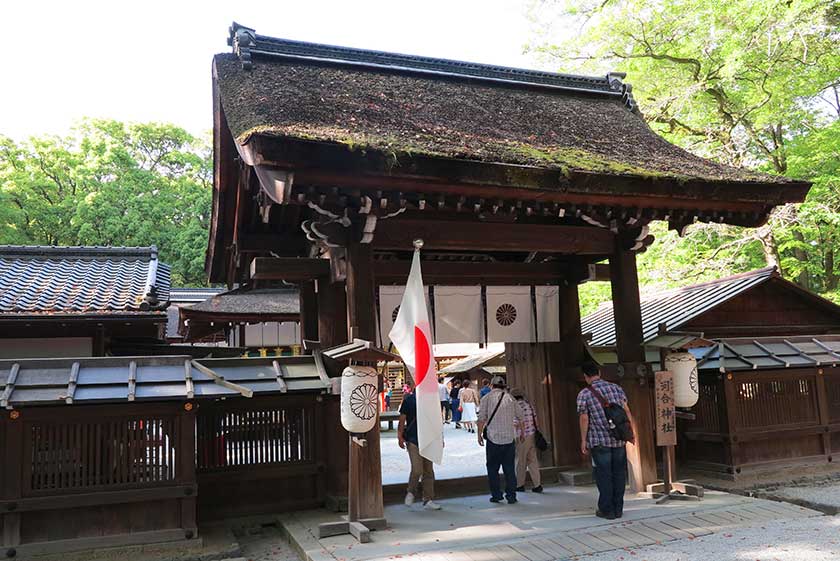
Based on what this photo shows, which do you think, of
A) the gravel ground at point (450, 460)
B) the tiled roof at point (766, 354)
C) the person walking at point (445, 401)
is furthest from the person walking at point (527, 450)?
the person walking at point (445, 401)

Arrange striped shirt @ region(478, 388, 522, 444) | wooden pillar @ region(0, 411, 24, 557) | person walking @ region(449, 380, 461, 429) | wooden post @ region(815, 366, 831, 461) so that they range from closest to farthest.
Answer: wooden pillar @ region(0, 411, 24, 557) → striped shirt @ region(478, 388, 522, 444) → wooden post @ region(815, 366, 831, 461) → person walking @ region(449, 380, 461, 429)

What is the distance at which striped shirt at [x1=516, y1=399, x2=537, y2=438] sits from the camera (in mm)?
7578

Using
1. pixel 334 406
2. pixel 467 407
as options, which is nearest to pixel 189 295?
pixel 467 407

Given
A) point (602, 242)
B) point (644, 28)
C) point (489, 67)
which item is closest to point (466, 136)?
point (602, 242)

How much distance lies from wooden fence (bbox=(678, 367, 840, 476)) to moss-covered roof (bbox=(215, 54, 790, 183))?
317cm

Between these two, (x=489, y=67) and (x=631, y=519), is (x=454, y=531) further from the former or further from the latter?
(x=489, y=67)

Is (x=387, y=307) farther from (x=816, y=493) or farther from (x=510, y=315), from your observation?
(x=816, y=493)

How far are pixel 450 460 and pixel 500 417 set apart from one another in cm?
435

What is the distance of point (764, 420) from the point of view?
857cm

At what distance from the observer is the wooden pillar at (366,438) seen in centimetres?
589


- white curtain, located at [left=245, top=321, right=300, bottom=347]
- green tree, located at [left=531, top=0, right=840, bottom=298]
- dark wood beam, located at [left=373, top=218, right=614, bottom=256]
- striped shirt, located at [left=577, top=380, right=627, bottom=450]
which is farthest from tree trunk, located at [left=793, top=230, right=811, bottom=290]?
white curtain, located at [left=245, top=321, right=300, bottom=347]

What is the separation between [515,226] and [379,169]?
229cm

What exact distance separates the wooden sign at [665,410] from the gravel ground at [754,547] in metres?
1.32

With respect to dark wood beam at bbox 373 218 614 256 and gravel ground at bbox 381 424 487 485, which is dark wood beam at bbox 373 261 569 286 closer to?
dark wood beam at bbox 373 218 614 256
